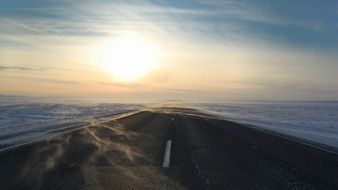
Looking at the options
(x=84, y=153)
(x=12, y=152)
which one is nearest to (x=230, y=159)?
(x=84, y=153)

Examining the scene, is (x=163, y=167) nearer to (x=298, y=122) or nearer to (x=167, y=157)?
(x=167, y=157)

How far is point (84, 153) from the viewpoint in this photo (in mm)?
11172

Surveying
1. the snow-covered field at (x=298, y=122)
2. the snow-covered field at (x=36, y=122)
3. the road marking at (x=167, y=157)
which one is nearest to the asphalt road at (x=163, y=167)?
the road marking at (x=167, y=157)

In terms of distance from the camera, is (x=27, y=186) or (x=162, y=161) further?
(x=162, y=161)

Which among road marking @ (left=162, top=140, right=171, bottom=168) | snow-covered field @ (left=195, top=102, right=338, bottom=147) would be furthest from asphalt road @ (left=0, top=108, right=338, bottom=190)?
snow-covered field @ (left=195, top=102, right=338, bottom=147)

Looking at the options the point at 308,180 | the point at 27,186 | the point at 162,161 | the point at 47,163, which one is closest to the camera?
the point at 27,186

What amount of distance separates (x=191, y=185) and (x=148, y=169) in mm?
1818

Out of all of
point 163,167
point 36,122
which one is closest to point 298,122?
point 36,122

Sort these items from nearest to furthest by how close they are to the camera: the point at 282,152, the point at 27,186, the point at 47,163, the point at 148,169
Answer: the point at 27,186, the point at 148,169, the point at 47,163, the point at 282,152

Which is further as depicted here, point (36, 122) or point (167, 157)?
point (36, 122)

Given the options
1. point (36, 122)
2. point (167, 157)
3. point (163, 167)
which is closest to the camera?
point (163, 167)

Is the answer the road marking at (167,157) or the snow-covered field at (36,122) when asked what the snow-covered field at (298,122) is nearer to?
the road marking at (167,157)

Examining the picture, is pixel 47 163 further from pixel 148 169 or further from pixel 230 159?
pixel 230 159

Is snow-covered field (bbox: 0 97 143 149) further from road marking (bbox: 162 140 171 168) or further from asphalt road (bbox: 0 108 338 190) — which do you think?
road marking (bbox: 162 140 171 168)
